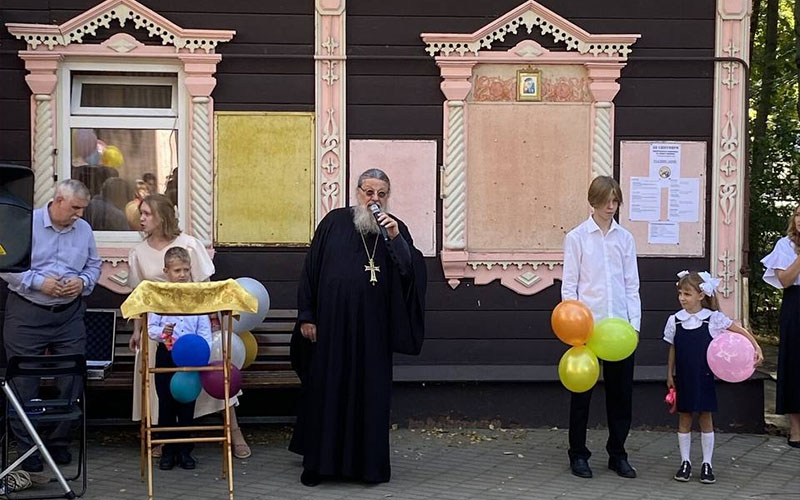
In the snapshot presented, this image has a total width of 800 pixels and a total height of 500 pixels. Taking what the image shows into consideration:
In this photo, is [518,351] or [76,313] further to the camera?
[518,351]

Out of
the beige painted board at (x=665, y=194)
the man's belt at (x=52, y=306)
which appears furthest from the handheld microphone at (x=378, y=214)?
the beige painted board at (x=665, y=194)

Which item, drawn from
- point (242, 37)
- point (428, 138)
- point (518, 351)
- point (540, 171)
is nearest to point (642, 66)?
point (540, 171)

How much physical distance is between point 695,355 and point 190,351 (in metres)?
2.91

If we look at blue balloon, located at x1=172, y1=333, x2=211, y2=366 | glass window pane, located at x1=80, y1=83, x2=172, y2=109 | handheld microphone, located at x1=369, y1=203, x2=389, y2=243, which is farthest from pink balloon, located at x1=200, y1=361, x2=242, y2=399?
glass window pane, located at x1=80, y1=83, x2=172, y2=109

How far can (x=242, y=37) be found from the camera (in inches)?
327

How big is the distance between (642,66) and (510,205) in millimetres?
1383

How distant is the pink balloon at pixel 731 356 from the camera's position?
6.73 metres

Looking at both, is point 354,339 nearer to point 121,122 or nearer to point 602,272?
point 602,272

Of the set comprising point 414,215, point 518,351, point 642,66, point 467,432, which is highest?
point 642,66

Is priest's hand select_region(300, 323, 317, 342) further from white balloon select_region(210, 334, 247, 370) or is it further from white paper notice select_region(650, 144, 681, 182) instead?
white paper notice select_region(650, 144, 681, 182)

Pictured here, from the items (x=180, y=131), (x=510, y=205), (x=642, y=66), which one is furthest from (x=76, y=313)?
(x=642, y=66)

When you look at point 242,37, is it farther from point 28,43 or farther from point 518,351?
point 518,351

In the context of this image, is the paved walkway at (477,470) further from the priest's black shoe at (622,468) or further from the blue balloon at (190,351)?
the blue balloon at (190,351)

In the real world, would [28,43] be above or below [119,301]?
above
